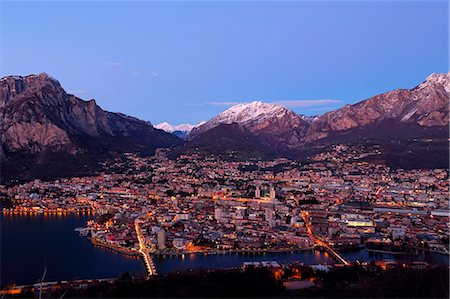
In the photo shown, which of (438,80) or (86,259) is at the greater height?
(438,80)

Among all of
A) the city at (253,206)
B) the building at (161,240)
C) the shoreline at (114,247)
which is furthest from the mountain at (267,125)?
the building at (161,240)

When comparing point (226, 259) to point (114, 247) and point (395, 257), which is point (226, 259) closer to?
point (114, 247)

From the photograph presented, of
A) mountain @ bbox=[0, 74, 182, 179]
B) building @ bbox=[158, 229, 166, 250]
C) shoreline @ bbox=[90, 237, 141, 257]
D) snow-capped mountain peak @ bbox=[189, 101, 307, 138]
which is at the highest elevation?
snow-capped mountain peak @ bbox=[189, 101, 307, 138]

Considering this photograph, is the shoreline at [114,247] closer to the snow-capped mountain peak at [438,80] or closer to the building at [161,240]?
the building at [161,240]

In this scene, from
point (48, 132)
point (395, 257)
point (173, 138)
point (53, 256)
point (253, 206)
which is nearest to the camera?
point (395, 257)

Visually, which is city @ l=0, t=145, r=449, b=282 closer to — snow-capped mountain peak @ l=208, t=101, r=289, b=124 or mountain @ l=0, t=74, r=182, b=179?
mountain @ l=0, t=74, r=182, b=179

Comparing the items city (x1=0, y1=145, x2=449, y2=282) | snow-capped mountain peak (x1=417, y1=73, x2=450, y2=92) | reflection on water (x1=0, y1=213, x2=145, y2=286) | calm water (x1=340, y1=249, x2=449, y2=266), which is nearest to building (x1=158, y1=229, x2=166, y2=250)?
city (x1=0, y1=145, x2=449, y2=282)

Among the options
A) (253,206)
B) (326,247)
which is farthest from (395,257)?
(253,206)
